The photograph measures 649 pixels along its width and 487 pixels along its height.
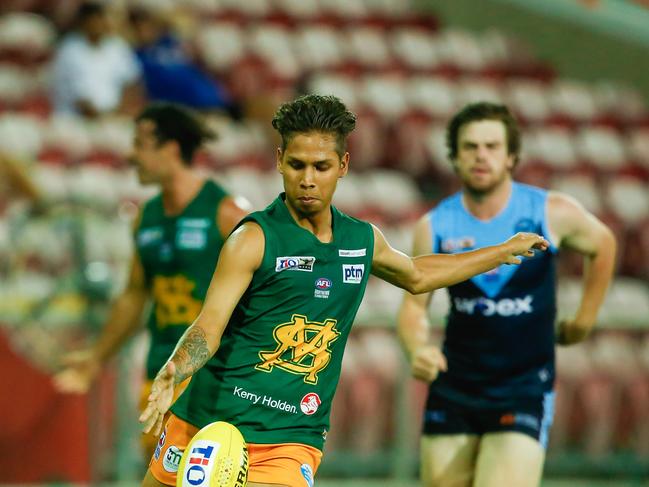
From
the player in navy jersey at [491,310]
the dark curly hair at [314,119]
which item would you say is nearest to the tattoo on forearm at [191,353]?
the dark curly hair at [314,119]

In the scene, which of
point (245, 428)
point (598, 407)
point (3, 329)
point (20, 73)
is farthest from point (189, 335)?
point (20, 73)

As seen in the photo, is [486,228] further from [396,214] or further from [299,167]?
[396,214]

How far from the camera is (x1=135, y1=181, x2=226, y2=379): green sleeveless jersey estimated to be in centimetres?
649

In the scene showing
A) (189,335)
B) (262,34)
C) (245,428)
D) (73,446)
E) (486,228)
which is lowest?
(73,446)

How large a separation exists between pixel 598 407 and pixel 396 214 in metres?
2.63

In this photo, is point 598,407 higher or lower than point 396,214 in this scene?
lower

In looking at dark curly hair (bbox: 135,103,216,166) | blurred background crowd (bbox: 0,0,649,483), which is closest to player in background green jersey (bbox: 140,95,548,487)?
dark curly hair (bbox: 135,103,216,166)

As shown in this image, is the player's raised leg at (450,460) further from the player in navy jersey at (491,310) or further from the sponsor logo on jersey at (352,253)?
the sponsor logo on jersey at (352,253)

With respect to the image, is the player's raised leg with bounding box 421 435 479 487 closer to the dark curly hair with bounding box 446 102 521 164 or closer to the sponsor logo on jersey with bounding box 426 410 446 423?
the sponsor logo on jersey with bounding box 426 410 446 423

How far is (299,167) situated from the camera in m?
4.45

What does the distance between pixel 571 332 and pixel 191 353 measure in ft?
8.43

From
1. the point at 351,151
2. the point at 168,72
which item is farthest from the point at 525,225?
the point at 351,151

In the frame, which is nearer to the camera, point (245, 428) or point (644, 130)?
point (245, 428)

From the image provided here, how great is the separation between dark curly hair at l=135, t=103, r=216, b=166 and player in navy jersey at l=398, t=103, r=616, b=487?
1.42 metres
